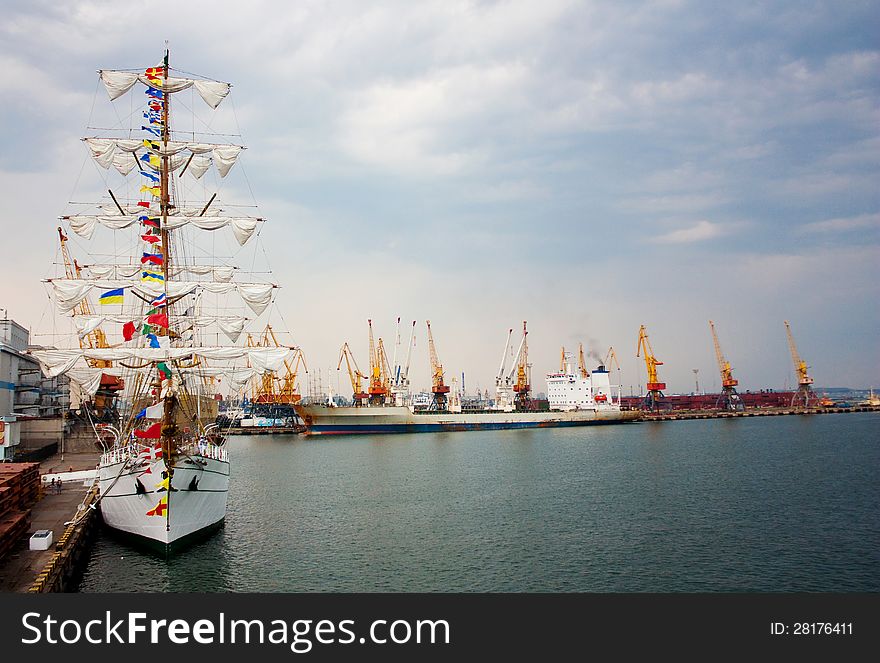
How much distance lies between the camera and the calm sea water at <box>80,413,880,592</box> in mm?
21859

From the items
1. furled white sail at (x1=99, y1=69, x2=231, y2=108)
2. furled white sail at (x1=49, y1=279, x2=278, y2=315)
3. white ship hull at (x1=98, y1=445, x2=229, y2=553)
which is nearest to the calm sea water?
white ship hull at (x1=98, y1=445, x2=229, y2=553)

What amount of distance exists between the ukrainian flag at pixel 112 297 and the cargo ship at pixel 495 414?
79580 millimetres

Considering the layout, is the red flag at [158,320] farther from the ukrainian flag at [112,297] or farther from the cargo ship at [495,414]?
the cargo ship at [495,414]

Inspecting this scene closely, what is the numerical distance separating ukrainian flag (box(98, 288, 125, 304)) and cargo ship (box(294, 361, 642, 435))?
7958 centimetres

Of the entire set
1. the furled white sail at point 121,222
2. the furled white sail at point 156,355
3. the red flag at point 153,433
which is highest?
the furled white sail at point 121,222

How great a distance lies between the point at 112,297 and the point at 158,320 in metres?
4.54

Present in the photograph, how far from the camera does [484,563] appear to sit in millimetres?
23828

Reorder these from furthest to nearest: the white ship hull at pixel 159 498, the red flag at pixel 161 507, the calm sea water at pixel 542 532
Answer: the white ship hull at pixel 159 498
the red flag at pixel 161 507
the calm sea water at pixel 542 532

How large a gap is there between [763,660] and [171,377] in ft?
89.4

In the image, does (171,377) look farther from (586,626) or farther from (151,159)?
(586,626)

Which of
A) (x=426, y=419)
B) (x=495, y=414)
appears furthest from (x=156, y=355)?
(x=495, y=414)

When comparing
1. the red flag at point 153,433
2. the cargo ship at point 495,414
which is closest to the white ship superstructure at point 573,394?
the cargo ship at point 495,414

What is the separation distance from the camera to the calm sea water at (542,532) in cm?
2186

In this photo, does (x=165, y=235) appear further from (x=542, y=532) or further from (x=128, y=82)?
(x=542, y=532)
